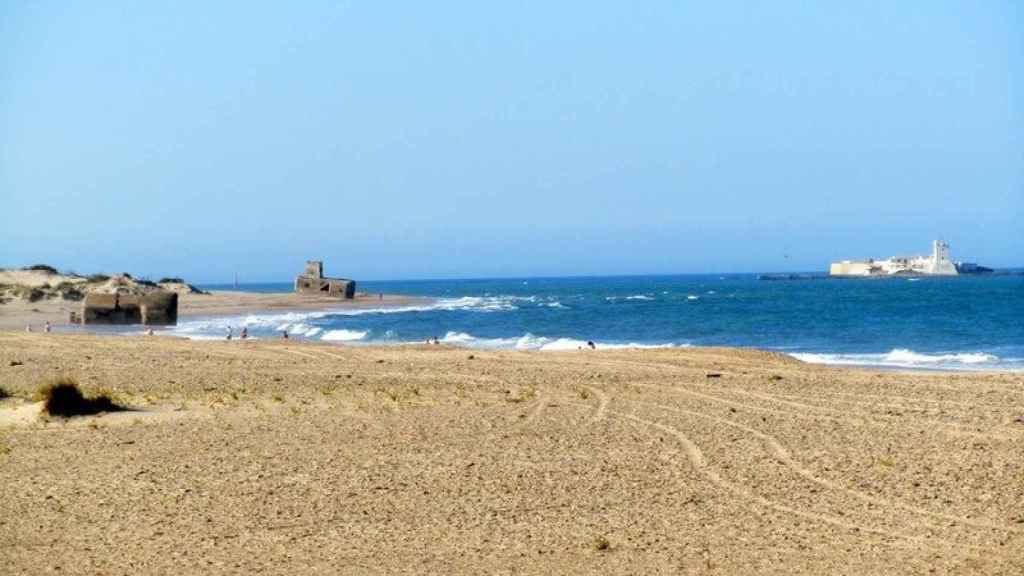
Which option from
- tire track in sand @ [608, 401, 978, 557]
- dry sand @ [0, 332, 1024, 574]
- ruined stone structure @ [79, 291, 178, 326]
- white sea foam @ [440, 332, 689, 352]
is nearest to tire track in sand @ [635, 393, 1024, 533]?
dry sand @ [0, 332, 1024, 574]

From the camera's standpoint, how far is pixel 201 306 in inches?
2739

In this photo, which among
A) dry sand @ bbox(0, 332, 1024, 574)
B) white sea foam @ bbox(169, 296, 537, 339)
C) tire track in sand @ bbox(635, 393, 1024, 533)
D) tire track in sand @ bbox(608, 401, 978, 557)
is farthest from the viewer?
white sea foam @ bbox(169, 296, 537, 339)

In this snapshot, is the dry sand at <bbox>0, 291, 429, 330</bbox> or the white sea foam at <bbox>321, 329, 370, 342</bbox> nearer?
the white sea foam at <bbox>321, 329, 370, 342</bbox>

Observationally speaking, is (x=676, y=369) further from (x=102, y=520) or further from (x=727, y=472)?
(x=102, y=520)

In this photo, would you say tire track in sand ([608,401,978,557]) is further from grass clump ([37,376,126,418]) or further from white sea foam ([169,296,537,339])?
white sea foam ([169,296,537,339])

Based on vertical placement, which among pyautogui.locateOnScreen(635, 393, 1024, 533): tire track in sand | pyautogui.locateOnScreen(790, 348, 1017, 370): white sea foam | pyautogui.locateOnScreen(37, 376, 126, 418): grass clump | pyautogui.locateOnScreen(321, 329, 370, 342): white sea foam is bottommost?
pyautogui.locateOnScreen(790, 348, 1017, 370): white sea foam

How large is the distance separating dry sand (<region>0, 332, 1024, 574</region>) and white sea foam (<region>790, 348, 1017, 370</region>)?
11.5 metres

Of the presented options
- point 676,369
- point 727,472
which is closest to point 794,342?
point 676,369

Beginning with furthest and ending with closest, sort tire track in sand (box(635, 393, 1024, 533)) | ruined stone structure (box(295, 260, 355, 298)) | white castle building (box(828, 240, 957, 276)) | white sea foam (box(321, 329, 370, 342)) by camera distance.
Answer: white castle building (box(828, 240, 957, 276))
ruined stone structure (box(295, 260, 355, 298))
white sea foam (box(321, 329, 370, 342))
tire track in sand (box(635, 393, 1024, 533))

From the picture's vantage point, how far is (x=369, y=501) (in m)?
10.8

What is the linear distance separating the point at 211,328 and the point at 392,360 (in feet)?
74.7

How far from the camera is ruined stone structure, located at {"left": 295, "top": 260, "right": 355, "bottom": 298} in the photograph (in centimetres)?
8550

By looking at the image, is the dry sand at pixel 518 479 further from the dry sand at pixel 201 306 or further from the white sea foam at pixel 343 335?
the dry sand at pixel 201 306

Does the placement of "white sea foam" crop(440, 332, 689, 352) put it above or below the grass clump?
below
